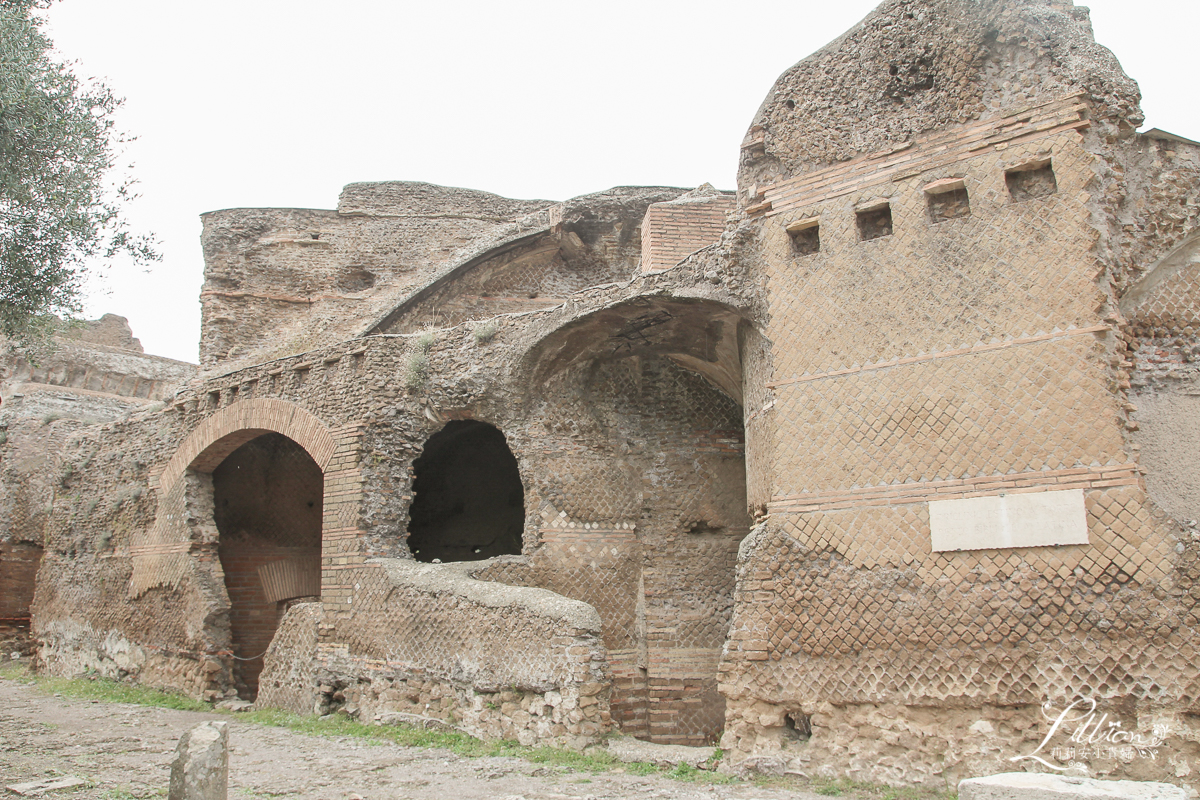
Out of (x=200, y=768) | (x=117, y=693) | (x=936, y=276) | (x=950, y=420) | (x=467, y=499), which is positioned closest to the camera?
(x=200, y=768)

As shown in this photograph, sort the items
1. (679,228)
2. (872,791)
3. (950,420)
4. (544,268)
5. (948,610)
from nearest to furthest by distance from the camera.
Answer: (872,791)
(948,610)
(950,420)
(679,228)
(544,268)

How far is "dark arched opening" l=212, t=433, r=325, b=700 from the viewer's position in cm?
1188

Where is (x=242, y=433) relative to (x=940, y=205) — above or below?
below

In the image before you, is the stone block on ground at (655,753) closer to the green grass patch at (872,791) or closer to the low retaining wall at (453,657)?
the low retaining wall at (453,657)

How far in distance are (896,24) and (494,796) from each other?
6.03m

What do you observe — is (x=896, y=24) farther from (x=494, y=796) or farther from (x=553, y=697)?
(x=494, y=796)

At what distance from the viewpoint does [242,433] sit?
34.9 ft

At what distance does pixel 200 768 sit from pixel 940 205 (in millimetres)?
5691

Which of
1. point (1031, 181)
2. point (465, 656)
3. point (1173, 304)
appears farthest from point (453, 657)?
point (1173, 304)

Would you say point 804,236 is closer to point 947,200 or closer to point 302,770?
point 947,200

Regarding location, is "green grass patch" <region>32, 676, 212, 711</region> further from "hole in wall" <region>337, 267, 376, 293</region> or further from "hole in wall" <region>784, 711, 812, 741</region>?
"hole in wall" <region>337, 267, 376, 293</region>

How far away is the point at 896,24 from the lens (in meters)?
6.86

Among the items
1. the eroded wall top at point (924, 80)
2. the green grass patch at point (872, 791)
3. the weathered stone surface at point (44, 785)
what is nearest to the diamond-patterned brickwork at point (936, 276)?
the eroded wall top at point (924, 80)

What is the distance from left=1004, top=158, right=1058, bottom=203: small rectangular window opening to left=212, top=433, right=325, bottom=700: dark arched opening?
30.8ft
